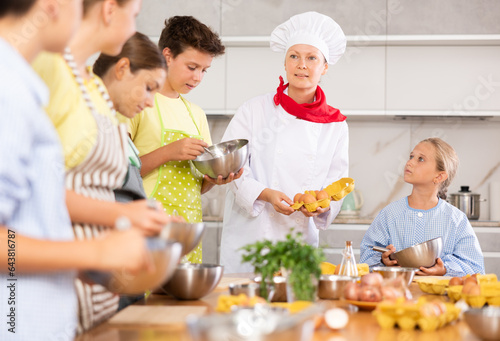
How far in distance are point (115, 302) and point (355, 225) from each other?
2.53 m

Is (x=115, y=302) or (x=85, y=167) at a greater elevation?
(x=85, y=167)

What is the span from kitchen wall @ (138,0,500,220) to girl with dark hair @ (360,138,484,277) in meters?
1.14

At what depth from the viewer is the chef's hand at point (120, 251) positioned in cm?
74

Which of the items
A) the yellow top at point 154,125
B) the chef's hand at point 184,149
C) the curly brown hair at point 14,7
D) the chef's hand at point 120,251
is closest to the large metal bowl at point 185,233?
the chef's hand at point 120,251

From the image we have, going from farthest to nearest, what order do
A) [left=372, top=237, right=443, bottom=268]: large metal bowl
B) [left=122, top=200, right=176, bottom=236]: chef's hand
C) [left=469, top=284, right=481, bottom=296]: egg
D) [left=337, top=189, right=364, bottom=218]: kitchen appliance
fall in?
1. [left=337, top=189, right=364, bottom=218]: kitchen appliance
2. [left=372, top=237, right=443, bottom=268]: large metal bowl
3. [left=469, top=284, right=481, bottom=296]: egg
4. [left=122, top=200, right=176, bottom=236]: chef's hand

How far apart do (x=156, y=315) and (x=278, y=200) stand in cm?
110

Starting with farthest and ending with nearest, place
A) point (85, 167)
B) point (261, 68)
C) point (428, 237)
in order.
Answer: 1. point (261, 68)
2. point (428, 237)
3. point (85, 167)

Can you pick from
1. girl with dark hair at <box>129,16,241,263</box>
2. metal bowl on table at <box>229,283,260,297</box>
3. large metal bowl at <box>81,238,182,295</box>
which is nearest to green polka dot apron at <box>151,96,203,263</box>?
girl with dark hair at <box>129,16,241,263</box>

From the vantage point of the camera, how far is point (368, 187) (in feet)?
13.1

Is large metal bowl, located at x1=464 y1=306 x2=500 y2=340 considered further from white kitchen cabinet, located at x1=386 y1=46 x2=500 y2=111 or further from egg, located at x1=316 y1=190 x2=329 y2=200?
white kitchen cabinet, located at x1=386 y1=46 x2=500 y2=111

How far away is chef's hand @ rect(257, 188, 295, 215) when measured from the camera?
7.09 ft

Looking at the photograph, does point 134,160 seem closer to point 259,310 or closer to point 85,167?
point 85,167

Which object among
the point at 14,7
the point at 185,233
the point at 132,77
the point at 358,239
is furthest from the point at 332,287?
the point at 358,239

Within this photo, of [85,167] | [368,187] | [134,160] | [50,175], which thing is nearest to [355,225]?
[368,187]
